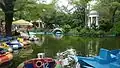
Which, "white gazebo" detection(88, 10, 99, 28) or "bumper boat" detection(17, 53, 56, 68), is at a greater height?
"bumper boat" detection(17, 53, 56, 68)

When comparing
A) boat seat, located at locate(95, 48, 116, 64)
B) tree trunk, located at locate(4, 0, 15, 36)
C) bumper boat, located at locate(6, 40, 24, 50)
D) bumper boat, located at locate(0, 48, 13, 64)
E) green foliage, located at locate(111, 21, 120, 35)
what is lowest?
green foliage, located at locate(111, 21, 120, 35)

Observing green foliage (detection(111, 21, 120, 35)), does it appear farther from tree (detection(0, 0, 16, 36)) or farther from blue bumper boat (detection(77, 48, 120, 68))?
blue bumper boat (detection(77, 48, 120, 68))

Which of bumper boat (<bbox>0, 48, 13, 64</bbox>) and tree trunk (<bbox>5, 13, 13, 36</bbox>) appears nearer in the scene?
bumper boat (<bbox>0, 48, 13, 64</bbox>)

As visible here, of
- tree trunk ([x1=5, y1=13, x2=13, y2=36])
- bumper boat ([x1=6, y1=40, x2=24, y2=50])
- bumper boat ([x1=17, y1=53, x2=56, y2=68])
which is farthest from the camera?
tree trunk ([x1=5, y1=13, x2=13, y2=36])

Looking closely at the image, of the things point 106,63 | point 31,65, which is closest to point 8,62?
point 31,65

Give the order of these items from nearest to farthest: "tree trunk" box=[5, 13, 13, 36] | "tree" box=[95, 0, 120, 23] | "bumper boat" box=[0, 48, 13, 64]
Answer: "bumper boat" box=[0, 48, 13, 64], "tree trunk" box=[5, 13, 13, 36], "tree" box=[95, 0, 120, 23]

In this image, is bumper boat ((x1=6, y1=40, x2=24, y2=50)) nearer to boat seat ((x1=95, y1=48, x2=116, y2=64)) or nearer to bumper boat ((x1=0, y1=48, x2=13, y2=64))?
bumper boat ((x1=0, y1=48, x2=13, y2=64))

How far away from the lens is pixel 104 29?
1887 inches

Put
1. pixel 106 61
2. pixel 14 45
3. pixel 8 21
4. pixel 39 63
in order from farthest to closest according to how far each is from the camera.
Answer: pixel 8 21 < pixel 14 45 < pixel 39 63 < pixel 106 61

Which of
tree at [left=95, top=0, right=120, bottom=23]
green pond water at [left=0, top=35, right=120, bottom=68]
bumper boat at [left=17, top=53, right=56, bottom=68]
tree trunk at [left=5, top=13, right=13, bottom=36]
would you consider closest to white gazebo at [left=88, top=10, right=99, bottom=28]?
tree at [left=95, top=0, right=120, bottom=23]

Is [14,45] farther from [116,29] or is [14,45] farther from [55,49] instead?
[116,29]

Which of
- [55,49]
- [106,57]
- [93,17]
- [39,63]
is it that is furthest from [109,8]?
[106,57]

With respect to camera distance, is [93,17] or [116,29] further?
[93,17]

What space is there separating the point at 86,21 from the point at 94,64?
40.4 meters
